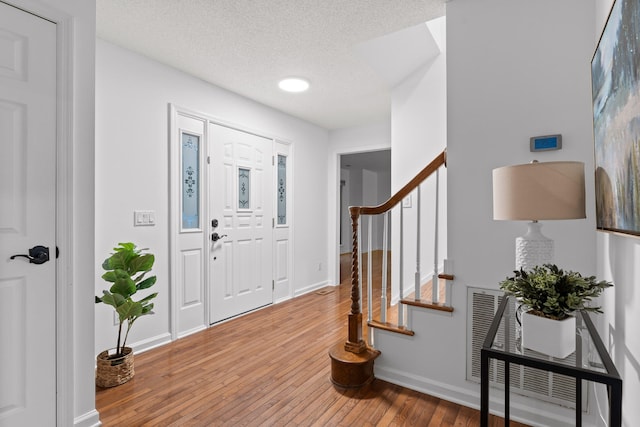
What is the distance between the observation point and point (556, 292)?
1.09 m

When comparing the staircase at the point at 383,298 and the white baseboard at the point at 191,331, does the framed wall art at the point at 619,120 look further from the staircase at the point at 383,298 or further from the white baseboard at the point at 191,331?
the white baseboard at the point at 191,331

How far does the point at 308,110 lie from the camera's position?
415 centimetres

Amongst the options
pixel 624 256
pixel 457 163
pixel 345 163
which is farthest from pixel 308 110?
pixel 345 163

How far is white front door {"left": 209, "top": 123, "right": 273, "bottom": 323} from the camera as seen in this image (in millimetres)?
3303

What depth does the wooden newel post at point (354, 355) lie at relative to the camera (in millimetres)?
2156

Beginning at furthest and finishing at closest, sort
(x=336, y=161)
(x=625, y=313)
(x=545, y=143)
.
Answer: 1. (x=336, y=161)
2. (x=545, y=143)
3. (x=625, y=313)

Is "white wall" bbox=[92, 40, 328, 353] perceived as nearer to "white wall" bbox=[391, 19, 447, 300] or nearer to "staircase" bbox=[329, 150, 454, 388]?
"staircase" bbox=[329, 150, 454, 388]

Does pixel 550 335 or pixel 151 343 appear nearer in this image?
pixel 550 335
